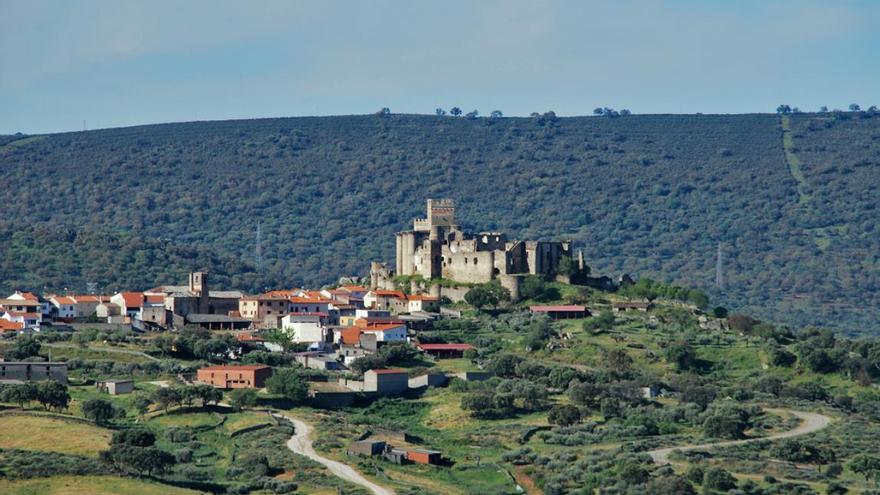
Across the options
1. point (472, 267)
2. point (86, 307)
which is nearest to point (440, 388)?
point (472, 267)

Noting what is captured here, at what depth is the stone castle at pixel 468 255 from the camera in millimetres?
135000

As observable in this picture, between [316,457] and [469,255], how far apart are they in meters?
45.4

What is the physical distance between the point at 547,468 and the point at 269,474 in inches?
522

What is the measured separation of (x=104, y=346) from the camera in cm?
11412

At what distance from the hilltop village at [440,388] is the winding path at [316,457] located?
0.20m

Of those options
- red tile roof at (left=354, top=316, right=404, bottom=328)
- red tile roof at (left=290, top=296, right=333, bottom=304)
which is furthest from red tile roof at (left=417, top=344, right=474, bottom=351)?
red tile roof at (left=290, top=296, right=333, bottom=304)

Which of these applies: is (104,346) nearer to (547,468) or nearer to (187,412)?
(187,412)

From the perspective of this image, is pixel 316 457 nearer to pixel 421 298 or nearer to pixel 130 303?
pixel 130 303

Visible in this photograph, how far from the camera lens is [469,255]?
445 ft

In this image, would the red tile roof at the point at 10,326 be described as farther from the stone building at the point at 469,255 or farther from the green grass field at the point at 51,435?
the stone building at the point at 469,255

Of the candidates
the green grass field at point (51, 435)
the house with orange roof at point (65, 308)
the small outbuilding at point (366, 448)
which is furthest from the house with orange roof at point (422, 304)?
the green grass field at point (51, 435)

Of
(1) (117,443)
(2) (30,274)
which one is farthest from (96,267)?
(1) (117,443)

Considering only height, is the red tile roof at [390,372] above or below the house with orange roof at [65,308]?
below

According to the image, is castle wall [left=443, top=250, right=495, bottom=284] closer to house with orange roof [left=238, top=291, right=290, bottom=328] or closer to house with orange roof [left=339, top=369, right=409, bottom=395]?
house with orange roof [left=238, top=291, right=290, bottom=328]
